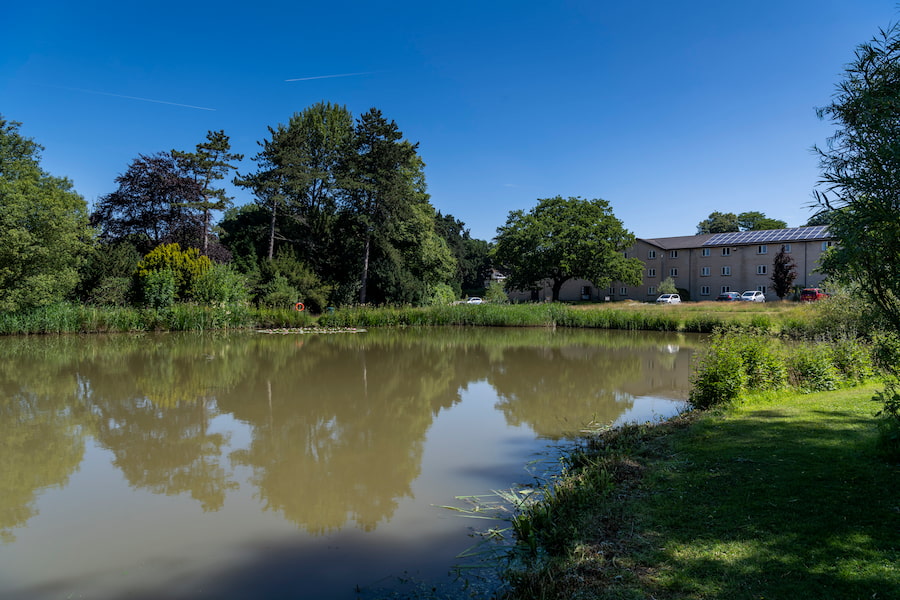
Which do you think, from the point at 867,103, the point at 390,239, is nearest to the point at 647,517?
the point at 867,103

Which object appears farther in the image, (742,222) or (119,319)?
(742,222)

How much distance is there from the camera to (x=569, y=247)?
41656 millimetres

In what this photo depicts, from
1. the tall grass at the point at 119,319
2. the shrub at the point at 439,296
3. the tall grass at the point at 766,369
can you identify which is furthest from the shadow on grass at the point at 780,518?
the shrub at the point at 439,296

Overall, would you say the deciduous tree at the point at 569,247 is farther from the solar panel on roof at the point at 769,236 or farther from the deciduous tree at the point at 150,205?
the deciduous tree at the point at 150,205

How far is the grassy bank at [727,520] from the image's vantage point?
3.09 metres

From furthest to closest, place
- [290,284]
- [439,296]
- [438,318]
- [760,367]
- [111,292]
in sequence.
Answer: [439,296] → [290,284] → [438,318] → [111,292] → [760,367]

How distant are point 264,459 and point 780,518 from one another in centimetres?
591

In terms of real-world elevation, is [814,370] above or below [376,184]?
below

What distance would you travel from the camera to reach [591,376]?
43.8ft

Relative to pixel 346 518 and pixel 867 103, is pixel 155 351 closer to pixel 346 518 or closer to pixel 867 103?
pixel 346 518

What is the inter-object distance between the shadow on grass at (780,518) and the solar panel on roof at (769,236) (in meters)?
43.9

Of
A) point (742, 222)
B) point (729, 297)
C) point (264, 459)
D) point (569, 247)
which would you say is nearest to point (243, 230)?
point (569, 247)

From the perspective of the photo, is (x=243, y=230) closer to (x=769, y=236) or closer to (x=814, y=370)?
(x=814, y=370)

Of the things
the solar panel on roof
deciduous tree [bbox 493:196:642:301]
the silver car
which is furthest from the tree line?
the solar panel on roof
